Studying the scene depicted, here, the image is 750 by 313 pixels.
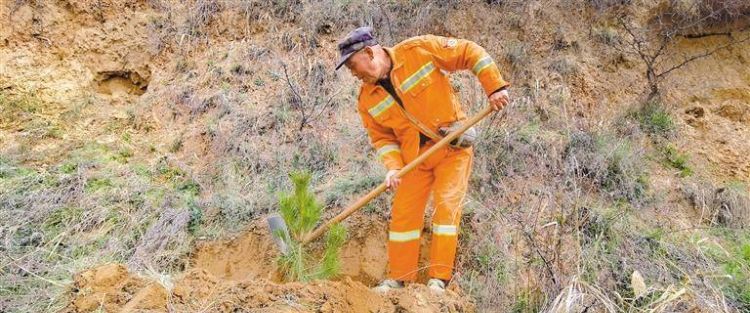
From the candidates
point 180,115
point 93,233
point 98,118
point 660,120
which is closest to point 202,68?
point 180,115

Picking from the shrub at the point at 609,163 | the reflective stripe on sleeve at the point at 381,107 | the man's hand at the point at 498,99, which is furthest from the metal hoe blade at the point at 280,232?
the shrub at the point at 609,163

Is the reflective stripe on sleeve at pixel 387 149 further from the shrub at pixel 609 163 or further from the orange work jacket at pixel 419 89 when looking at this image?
the shrub at pixel 609 163

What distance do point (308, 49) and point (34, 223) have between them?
310 cm

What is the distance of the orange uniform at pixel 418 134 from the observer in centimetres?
389

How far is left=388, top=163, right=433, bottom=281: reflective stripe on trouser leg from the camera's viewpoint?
4.18 m

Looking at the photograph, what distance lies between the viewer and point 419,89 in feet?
13.0

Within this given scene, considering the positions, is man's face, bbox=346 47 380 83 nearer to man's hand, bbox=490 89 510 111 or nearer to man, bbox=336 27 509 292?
man, bbox=336 27 509 292

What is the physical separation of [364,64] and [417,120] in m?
0.51

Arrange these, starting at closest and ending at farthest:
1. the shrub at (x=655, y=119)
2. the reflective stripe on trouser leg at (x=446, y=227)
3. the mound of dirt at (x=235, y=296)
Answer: the mound of dirt at (x=235, y=296)
the reflective stripe on trouser leg at (x=446, y=227)
the shrub at (x=655, y=119)

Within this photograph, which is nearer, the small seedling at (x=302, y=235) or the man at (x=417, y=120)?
the man at (x=417, y=120)

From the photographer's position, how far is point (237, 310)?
10.3 feet

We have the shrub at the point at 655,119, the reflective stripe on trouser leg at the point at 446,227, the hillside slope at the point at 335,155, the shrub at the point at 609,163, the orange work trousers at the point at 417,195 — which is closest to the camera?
the hillside slope at the point at 335,155

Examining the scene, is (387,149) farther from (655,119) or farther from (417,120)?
(655,119)

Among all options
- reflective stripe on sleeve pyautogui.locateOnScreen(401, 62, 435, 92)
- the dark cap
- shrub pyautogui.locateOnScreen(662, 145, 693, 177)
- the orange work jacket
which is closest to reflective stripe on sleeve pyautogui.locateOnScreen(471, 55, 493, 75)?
the orange work jacket
